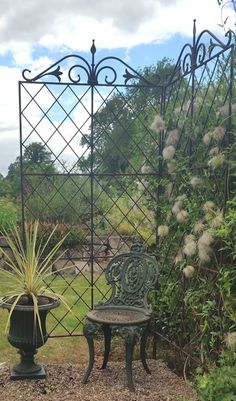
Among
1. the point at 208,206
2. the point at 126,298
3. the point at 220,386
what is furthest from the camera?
the point at 126,298

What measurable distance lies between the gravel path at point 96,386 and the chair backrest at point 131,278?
49 centimetres

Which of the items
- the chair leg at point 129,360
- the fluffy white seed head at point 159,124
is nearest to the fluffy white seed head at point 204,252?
the chair leg at point 129,360

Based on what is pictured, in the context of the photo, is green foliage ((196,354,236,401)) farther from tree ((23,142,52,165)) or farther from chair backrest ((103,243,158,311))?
tree ((23,142,52,165))

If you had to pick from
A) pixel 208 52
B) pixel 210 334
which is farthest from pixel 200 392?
pixel 208 52

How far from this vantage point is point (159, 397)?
2.90m

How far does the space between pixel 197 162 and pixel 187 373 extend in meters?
1.46

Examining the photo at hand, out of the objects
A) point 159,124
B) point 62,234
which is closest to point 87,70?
point 159,124

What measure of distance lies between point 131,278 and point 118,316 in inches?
14.8

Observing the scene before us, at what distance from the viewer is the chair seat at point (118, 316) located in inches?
118

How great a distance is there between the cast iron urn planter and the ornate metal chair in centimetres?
31

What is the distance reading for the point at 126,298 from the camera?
136 inches

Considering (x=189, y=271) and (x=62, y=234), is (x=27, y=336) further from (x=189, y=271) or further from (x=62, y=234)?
(x=62, y=234)

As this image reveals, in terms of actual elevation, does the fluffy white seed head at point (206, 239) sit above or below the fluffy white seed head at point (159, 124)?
below

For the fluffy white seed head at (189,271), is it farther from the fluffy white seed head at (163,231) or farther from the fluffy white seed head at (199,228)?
the fluffy white seed head at (163,231)
